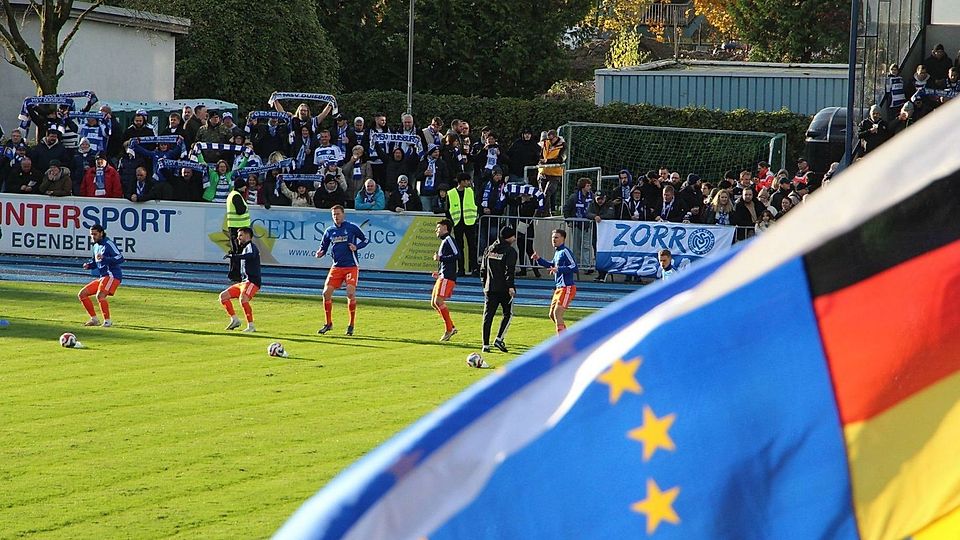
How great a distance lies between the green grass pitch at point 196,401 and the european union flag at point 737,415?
8392mm

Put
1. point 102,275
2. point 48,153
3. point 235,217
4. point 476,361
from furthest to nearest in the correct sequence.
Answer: point 48,153, point 235,217, point 102,275, point 476,361

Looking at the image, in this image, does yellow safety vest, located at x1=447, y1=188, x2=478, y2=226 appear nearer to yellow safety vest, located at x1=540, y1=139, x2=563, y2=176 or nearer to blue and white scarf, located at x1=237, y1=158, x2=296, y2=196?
yellow safety vest, located at x1=540, y1=139, x2=563, y2=176

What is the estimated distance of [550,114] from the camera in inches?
1746

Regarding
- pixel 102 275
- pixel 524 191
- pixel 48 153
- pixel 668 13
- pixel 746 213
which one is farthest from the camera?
pixel 668 13

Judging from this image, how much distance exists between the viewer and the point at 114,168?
30.6m

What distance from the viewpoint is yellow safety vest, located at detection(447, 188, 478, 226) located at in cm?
2802

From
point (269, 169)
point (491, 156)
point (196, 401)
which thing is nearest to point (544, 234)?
point (491, 156)

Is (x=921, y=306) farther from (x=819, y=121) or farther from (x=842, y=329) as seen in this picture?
(x=819, y=121)

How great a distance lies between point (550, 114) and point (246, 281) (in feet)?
72.9

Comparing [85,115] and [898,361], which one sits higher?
[85,115]

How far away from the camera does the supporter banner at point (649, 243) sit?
91.9 feet

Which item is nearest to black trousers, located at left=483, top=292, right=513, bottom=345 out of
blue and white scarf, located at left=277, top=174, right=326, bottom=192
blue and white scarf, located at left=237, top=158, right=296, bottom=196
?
A: blue and white scarf, located at left=277, top=174, right=326, bottom=192

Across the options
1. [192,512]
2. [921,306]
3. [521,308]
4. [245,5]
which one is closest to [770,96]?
[245,5]

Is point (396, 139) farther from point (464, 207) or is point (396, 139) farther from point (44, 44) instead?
point (44, 44)
